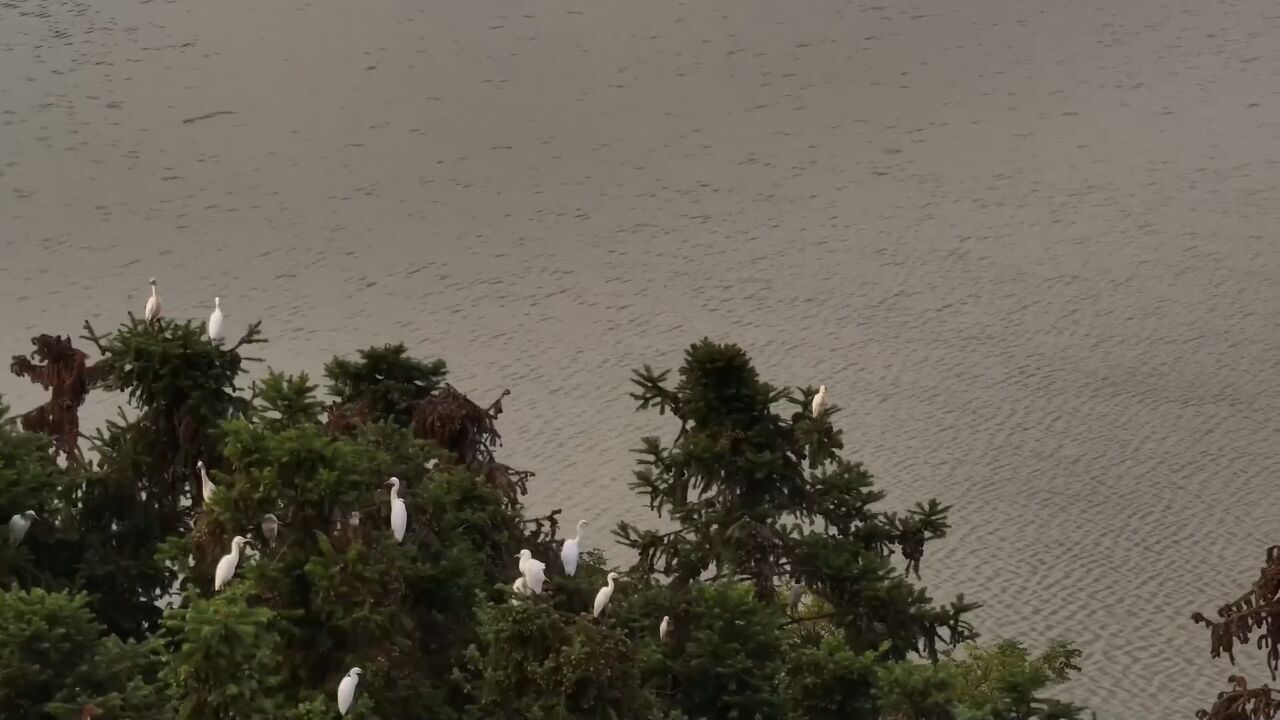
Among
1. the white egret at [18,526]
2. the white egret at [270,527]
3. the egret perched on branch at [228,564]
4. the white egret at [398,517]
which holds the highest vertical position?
the white egret at [398,517]

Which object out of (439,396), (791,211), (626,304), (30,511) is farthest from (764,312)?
(30,511)

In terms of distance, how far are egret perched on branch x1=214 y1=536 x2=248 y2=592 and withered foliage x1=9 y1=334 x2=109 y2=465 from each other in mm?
2067

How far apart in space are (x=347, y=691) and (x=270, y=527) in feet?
2.54

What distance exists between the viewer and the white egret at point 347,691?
256 inches

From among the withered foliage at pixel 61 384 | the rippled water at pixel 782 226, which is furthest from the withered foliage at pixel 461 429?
the rippled water at pixel 782 226

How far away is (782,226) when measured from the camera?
2991cm

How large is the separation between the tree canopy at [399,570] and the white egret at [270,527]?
0.01m

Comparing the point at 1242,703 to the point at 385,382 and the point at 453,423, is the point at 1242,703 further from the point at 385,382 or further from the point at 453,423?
the point at 385,382

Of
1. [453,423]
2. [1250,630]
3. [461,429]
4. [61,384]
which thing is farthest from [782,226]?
[1250,630]

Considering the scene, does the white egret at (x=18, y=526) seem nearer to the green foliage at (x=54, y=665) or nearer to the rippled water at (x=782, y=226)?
the green foliage at (x=54, y=665)

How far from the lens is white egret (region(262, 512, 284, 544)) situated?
6.76 metres

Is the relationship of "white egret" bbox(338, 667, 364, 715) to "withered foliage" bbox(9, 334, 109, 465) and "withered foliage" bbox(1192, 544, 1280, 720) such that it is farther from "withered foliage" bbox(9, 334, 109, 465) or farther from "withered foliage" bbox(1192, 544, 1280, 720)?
"withered foliage" bbox(1192, 544, 1280, 720)

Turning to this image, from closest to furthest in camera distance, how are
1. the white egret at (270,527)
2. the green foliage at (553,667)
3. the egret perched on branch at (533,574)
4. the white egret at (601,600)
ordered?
the green foliage at (553,667) → the white egret at (270,527) → the white egret at (601,600) → the egret perched on branch at (533,574)

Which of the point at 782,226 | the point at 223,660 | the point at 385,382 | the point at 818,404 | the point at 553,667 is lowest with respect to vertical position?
the point at 223,660
